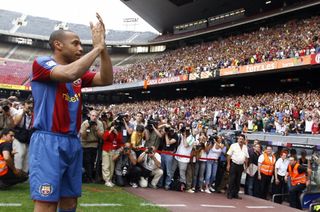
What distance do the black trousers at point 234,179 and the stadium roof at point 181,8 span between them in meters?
28.7

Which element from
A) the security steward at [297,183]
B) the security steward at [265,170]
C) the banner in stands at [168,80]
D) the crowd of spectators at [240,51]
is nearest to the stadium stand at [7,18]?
the crowd of spectators at [240,51]

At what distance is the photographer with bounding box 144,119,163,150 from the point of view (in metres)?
9.80

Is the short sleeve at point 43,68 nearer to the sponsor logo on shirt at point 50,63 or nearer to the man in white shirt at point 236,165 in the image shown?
the sponsor logo on shirt at point 50,63

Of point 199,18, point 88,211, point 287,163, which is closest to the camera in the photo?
point 88,211

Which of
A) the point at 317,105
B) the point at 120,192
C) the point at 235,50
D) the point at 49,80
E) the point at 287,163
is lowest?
the point at 120,192

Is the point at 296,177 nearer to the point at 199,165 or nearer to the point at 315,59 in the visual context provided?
the point at 199,165

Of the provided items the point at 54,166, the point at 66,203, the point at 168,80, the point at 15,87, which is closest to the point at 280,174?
the point at 66,203

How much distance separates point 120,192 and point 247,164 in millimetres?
4543

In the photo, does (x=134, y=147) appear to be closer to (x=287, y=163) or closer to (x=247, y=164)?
(x=247, y=164)

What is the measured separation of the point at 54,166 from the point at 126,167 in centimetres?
679

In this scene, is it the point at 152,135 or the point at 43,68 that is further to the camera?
the point at 152,135

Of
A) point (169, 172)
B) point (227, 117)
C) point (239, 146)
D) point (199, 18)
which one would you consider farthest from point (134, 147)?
point (199, 18)

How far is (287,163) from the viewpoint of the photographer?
11062mm

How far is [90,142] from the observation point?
30.1 ft
